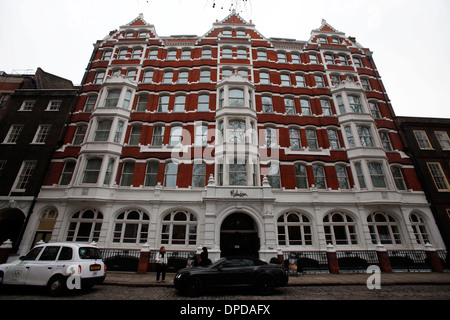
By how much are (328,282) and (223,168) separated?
960cm

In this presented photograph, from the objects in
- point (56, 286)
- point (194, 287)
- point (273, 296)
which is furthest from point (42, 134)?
point (273, 296)

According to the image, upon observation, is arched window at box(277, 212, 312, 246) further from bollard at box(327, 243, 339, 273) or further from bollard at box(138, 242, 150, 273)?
bollard at box(138, 242, 150, 273)

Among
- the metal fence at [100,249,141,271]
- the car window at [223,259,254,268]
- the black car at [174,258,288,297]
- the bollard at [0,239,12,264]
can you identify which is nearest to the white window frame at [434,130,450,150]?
the black car at [174,258,288,297]

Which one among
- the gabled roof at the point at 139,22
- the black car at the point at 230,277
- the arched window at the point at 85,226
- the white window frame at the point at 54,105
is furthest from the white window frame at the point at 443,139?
the white window frame at the point at 54,105

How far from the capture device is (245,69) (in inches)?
827

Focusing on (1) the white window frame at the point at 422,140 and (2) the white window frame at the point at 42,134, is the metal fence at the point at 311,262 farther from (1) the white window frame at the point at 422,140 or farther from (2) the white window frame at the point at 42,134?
(2) the white window frame at the point at 42,134

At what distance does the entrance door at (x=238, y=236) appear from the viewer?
14.3m

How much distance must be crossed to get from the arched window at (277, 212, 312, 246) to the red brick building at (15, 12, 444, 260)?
81 millimetres

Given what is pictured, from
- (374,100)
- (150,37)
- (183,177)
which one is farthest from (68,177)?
(374,100)

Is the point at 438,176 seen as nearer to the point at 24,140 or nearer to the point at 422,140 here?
the point at 422,140

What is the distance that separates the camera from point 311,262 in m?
13.6

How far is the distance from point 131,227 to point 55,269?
295 inches

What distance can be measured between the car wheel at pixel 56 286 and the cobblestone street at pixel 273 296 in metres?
0.22
